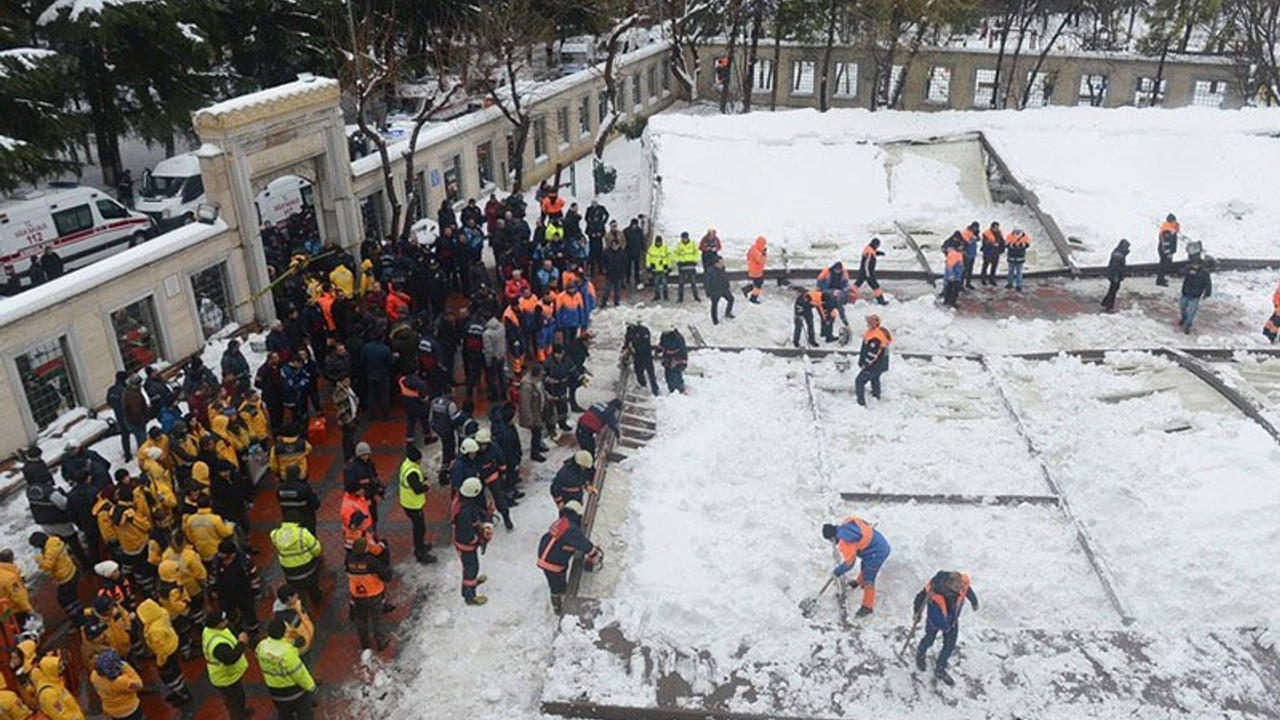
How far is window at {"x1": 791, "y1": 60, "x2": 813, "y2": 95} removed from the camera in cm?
3978

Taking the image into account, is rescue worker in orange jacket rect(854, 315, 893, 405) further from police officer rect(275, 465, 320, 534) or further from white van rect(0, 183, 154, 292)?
white van rect(0, 183, 154, 292)

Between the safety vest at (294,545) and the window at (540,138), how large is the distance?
20967 mm

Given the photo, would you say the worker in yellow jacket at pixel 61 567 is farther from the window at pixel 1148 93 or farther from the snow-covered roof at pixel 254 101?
the window at pixel 1148 93

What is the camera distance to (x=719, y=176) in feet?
81.9

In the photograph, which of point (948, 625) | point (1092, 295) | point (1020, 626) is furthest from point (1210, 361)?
point (948, 625)

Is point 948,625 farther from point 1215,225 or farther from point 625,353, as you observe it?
point 1215,225

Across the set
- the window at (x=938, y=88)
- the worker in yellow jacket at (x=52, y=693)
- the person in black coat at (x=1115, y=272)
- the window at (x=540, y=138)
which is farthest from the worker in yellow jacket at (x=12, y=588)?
the window at (x=938, y=88)

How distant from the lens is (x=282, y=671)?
8344mm

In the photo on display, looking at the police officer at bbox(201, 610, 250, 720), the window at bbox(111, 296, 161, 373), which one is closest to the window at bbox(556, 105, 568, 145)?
the window at bbox(111, 296, 161, 373)

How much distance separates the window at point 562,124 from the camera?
3053 cm

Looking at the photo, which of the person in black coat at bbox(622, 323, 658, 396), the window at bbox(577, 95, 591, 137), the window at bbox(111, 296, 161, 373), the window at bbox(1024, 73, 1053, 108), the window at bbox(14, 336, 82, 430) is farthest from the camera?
the window at bbox(1024, 73, 1053, 108)

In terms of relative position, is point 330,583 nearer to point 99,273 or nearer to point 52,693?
point 52,693

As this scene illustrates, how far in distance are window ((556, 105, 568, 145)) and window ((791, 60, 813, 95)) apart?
506 inches

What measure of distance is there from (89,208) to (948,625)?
1915 centimetres
